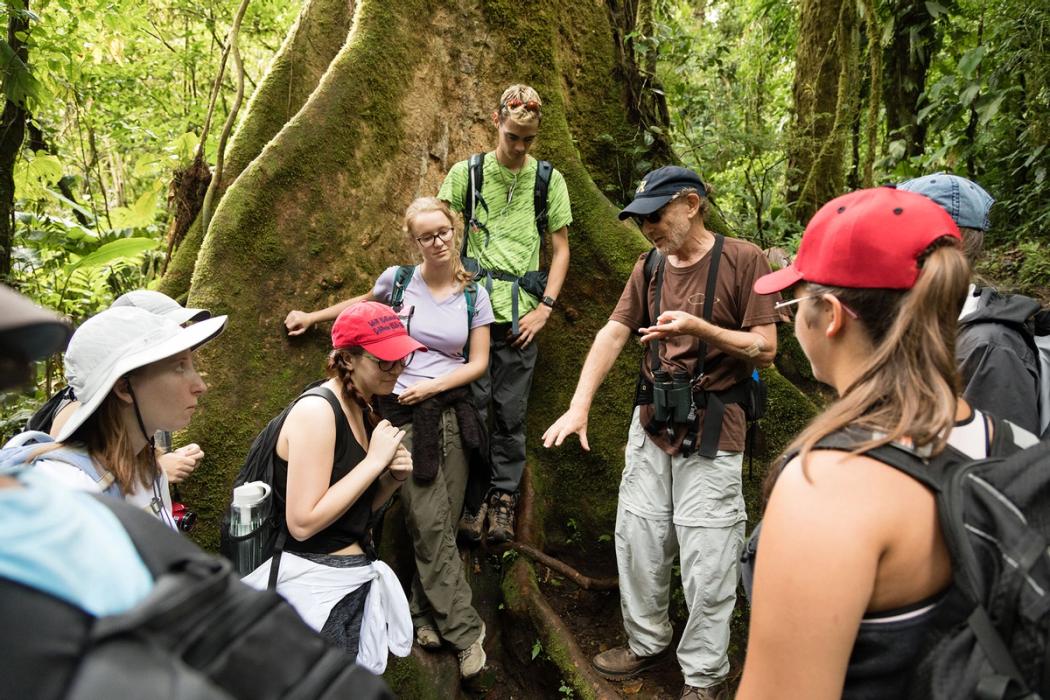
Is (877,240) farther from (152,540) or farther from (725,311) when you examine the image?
(725,311)

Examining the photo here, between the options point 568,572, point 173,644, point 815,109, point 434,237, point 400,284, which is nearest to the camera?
point 173,644

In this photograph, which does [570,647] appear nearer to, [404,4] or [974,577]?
[974,577]

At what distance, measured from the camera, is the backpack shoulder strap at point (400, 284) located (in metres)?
3.87

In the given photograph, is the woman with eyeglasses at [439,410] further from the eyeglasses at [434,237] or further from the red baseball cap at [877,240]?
the red baseball cap at [877,240]

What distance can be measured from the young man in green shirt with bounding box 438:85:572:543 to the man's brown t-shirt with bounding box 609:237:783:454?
1103 mm

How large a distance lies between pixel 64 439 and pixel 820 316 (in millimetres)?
2346

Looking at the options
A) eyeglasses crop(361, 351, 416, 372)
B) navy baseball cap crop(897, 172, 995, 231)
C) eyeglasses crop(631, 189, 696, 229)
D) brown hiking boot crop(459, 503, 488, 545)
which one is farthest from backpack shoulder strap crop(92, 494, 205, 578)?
brown hiking boot crop(459, 503, 488, 545)

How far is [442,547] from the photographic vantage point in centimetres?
380

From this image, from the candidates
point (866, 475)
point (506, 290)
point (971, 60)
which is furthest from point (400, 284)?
point (971, 60)

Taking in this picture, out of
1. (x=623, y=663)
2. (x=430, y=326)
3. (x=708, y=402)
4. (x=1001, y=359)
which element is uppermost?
(x=1001, y=359)

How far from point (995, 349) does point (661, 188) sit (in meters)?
1.65

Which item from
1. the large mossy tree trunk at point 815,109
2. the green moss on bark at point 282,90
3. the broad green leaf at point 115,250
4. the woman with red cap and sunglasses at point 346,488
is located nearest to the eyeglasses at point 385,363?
the woman with red cap and sunglasses at point 346,488

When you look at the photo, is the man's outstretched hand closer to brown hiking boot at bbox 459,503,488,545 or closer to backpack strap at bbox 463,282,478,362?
backpack strap at bbox 463,282,478,362

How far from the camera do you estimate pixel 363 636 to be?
298 cm
